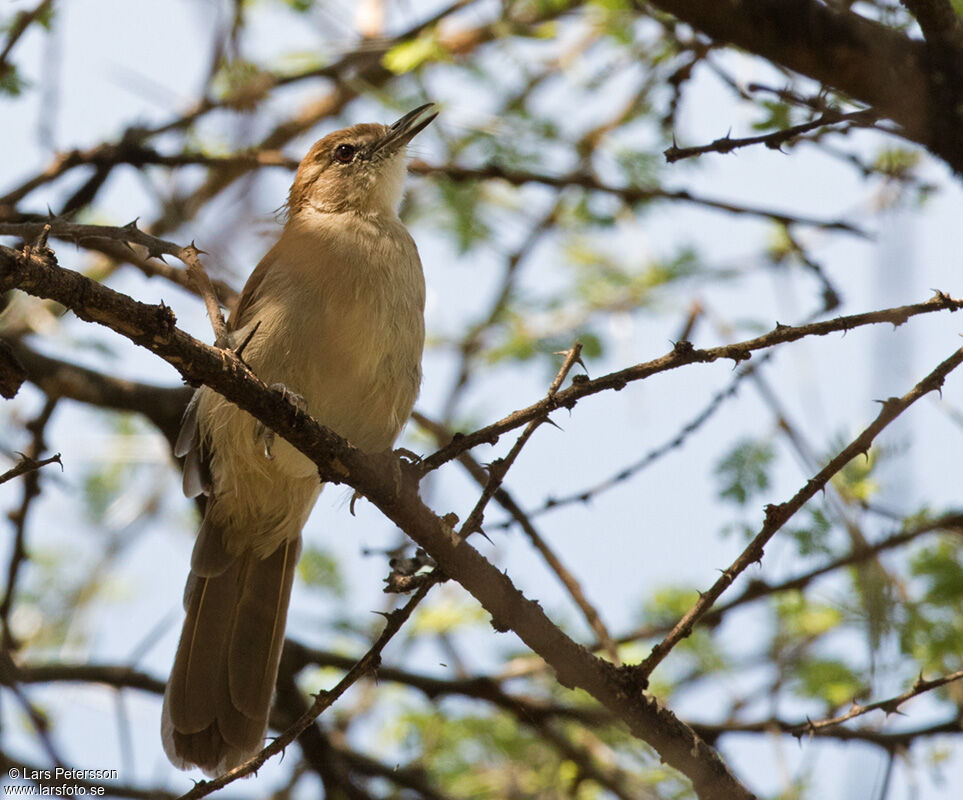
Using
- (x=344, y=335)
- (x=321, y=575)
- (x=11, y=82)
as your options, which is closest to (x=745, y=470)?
(x=344, y=335)

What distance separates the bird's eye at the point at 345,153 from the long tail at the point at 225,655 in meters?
2.05

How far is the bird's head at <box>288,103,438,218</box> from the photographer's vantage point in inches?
219

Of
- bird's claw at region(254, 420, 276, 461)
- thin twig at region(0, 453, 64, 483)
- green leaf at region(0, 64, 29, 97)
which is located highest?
green leaf at region(0, 64, 29, 97)

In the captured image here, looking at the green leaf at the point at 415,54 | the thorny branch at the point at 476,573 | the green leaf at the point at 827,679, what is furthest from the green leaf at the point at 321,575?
the thorny branch at the point at 476,573

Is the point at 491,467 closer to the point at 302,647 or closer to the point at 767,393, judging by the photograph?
the point at 767,393

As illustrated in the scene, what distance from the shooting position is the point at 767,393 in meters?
4.65

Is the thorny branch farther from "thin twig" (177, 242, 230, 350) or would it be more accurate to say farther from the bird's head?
the bird's head

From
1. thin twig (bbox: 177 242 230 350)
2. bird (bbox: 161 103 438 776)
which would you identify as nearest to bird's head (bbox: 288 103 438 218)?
bird (bbox: 161 103 438 776)

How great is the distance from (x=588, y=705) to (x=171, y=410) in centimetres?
252

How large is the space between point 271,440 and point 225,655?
1.05 metres

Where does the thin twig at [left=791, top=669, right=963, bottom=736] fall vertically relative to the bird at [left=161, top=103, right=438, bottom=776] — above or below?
below

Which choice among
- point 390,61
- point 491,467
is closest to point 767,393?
point 491,467

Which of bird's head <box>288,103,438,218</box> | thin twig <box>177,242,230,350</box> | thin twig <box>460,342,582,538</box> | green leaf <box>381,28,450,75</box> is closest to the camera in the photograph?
thin twig <box>460,342,582,538</box>

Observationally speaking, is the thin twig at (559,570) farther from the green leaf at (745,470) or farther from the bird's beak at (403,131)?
the bird's beak at (403,131)
